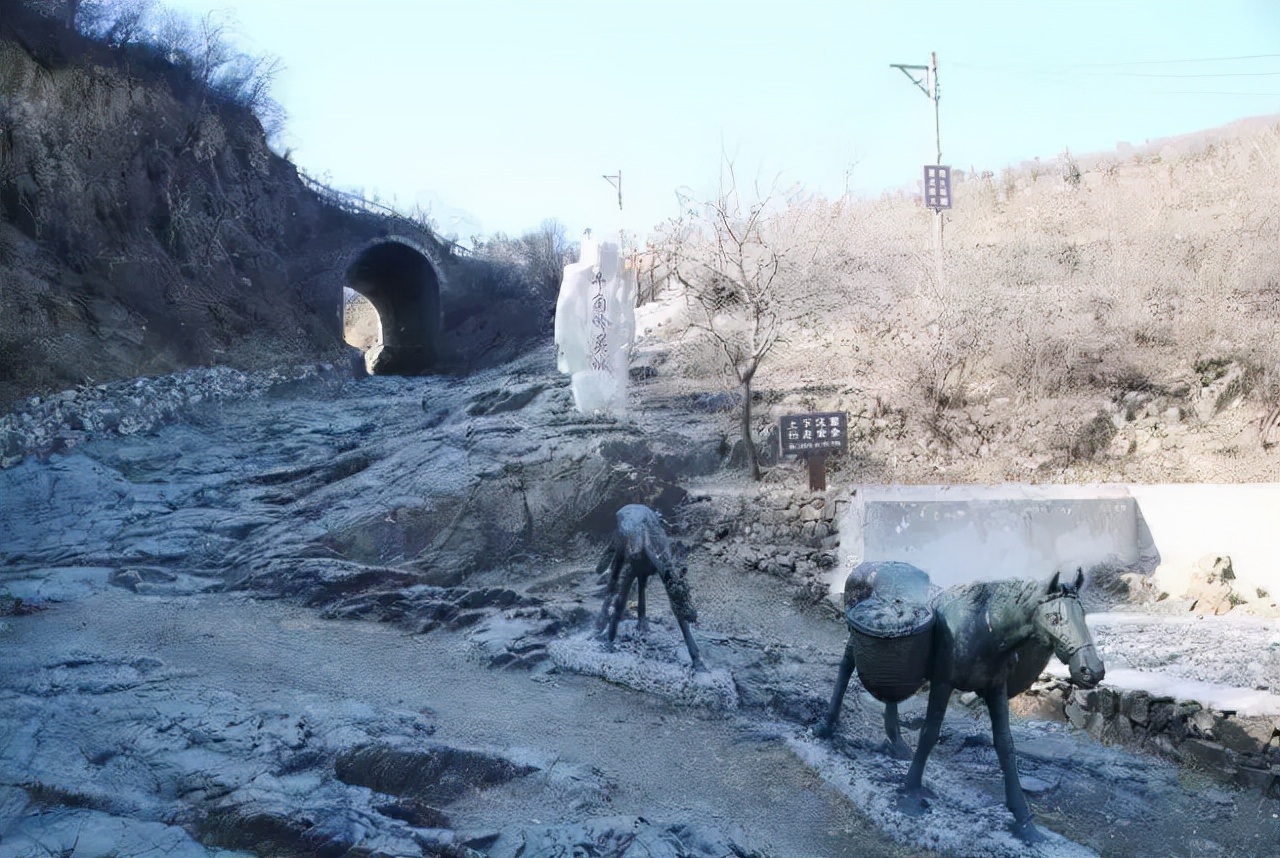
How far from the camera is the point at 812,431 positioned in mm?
11922

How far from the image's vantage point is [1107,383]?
14.2 metres

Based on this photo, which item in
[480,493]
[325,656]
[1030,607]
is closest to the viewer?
[1030,607]

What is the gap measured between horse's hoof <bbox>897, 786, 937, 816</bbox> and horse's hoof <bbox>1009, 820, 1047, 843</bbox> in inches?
19.8

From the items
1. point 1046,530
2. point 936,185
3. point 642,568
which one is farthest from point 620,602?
point 936,185

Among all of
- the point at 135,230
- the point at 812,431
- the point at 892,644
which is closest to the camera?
the point at 892,644

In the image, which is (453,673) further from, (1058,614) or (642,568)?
(1058,614)

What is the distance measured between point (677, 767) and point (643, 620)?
8.14 feet

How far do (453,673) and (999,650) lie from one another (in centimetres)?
465

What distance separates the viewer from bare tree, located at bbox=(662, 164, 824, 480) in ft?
47.1

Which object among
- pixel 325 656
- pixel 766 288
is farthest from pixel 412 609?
pixel 766 288

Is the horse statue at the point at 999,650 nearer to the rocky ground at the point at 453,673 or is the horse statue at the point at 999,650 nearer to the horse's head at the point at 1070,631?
the horse's head at the point at 1070,631

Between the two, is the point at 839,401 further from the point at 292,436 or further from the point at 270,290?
the point at 270,290

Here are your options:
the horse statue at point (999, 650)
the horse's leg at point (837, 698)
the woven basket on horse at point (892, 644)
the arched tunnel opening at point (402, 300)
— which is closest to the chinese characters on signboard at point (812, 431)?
the horse's leg at point (837, 698)

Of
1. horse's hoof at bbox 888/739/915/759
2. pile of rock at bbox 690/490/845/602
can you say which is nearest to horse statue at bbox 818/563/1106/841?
horse's hoof at bbox 888/739/915/759
